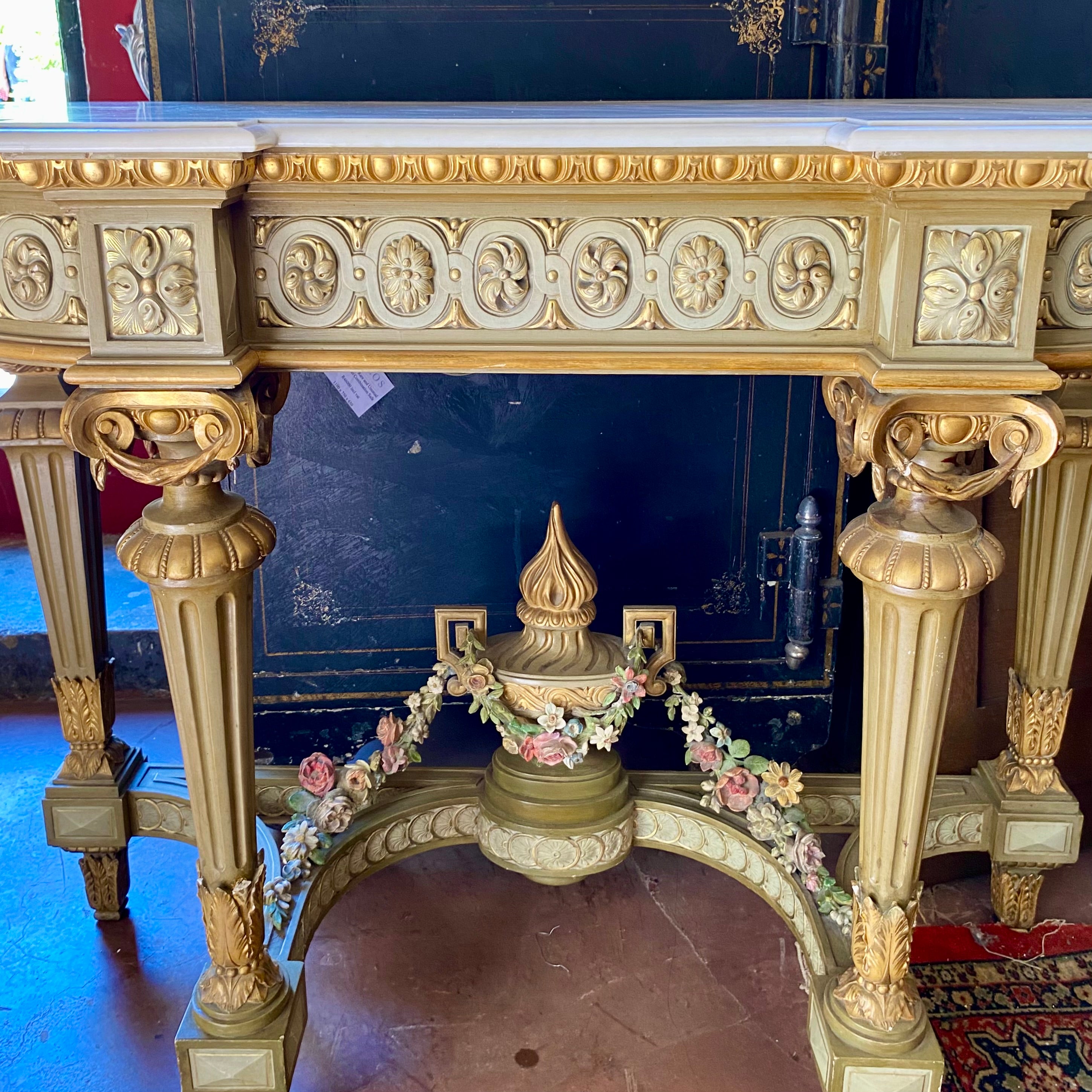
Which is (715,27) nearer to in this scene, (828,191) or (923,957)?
(828,191)

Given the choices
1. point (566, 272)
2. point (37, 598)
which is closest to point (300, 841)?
point (566, 272)

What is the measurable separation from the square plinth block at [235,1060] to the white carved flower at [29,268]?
2.78 ft

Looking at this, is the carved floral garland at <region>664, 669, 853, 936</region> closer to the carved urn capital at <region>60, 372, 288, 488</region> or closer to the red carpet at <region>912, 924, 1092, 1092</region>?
the red carpet at <region>912, 924, 1092, 1092</region>

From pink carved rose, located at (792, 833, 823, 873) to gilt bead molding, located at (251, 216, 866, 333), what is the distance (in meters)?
0.74

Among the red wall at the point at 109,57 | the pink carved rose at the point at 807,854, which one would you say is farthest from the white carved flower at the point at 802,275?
the red wall at the point at 109,57

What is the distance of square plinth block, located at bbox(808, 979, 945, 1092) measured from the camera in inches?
52.8

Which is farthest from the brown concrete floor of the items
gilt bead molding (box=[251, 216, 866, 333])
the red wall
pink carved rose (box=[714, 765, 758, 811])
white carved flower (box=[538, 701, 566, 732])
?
the red wall

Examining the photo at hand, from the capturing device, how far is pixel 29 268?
111 centimetres

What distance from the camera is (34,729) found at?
251cm

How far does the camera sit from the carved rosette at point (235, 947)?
1339mm

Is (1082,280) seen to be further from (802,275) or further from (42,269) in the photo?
(42,269)

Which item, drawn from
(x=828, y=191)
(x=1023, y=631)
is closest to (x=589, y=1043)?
(x=1023, y=631)

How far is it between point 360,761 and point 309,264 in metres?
0.77

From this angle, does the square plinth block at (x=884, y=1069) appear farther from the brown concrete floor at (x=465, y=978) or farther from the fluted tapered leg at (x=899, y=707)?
the brown concrete floor at (x=465, y=978)
